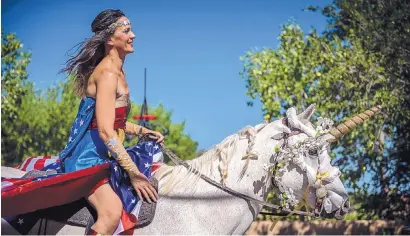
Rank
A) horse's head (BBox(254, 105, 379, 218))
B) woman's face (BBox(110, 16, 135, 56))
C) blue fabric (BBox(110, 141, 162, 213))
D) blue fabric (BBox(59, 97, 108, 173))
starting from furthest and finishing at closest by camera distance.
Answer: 1. horse's head (BBox(254, 105, 379, 218))
2. woman's face (BBox(110, 16, 135, 56))
3. blue fabric (BBox(59, 97, 108, 173))
4. blue fabric (BBox(110, 141, 162, 213))

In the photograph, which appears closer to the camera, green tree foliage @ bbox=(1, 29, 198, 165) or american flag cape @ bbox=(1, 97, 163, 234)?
american flag cape @ bbox=(1, 97, 163, 234)

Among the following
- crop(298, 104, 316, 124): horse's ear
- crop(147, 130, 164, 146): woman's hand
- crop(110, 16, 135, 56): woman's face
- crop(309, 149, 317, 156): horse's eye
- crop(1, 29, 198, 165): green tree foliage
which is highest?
crop(110, 16, 135, 56): woman's face

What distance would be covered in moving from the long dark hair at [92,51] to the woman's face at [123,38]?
0.04m

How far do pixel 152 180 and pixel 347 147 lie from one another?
610 inches

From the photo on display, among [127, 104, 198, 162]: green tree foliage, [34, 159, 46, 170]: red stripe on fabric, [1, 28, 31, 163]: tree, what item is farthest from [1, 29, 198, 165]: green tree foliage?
[34, 159, 46, 170]: red stripe on fabric

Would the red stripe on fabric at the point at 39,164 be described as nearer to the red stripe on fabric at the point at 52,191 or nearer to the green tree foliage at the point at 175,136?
the red stripe on fabric at the point at 52,191

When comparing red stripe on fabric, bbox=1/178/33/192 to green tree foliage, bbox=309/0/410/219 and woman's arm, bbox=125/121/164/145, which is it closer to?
woman's arm, bbox=125/121/164/145

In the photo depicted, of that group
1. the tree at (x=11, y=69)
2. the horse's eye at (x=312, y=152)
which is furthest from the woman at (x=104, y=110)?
the tree at (x=11, y=69)

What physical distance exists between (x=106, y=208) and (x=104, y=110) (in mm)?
674

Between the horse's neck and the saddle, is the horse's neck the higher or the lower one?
the higher one

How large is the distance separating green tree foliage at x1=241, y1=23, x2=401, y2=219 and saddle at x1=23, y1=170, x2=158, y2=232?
46.8 ft

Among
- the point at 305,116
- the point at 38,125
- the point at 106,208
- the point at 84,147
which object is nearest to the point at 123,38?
the point at 84,147

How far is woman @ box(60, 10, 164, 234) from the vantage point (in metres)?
5.11

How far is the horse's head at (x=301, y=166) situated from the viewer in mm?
5578
